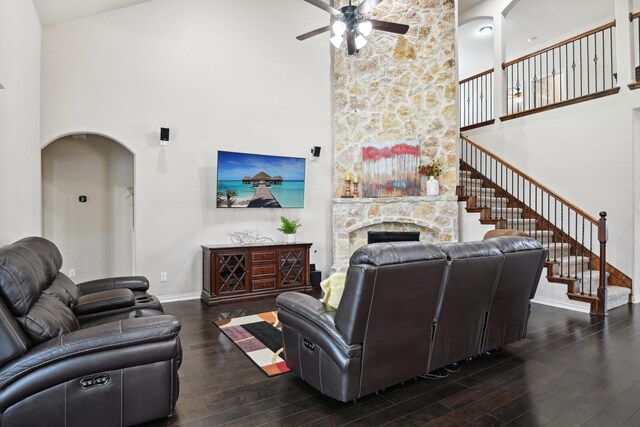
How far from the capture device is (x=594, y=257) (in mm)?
5656

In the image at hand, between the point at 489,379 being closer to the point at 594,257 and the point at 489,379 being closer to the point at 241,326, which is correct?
the point at 241,326

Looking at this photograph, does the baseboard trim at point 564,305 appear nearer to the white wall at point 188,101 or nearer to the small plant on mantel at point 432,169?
the small plant on mantel at point 432,169

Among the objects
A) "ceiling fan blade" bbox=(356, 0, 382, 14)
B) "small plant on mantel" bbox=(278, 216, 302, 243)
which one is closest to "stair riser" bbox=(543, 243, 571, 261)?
"small plant on mantel" bbox=(278, 216, 302, 243)

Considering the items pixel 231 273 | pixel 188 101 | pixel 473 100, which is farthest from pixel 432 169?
pixel 188 101

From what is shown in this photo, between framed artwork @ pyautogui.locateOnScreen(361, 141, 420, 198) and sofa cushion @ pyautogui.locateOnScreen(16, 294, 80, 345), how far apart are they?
5.21 metres

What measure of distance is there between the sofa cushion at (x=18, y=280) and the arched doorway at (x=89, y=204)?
A: 11.3 ft

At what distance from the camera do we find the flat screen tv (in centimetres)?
554

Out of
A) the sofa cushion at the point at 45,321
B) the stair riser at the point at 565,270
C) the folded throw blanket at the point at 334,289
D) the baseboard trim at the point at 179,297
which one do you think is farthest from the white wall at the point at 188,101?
the stair riser at the point at 565,270

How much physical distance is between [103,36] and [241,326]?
13.7 feet

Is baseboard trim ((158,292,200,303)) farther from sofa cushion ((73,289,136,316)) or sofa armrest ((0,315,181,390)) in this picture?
sofa armrest ((0,315,181,390))

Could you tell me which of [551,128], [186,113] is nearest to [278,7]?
[186,113]

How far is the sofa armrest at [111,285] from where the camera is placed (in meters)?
3.35

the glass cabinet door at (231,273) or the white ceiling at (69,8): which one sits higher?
the white ceiling at (69,8)

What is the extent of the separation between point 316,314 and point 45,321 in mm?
1530
